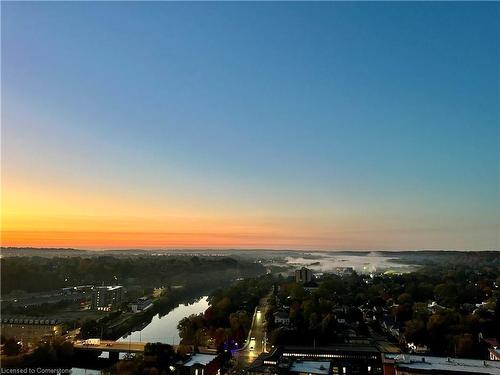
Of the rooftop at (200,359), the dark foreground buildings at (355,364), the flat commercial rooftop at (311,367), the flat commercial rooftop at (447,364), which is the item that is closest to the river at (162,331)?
the rooftop at (200,359)

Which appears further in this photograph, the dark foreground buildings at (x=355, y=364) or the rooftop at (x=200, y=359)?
the rooftop at (x=200, y=359)

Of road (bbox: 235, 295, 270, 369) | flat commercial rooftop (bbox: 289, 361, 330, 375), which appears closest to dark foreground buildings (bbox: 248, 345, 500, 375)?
flat commercial rooftop (bbox: 289, 361, 330, 375)

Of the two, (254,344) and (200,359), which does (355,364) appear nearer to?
(200,359)

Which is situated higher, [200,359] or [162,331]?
[200,359]

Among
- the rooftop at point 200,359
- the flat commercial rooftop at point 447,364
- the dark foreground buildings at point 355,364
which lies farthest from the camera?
the rooftop at point 200,359

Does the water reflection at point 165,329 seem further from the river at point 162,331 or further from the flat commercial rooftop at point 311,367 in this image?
the flat commercial rooftop at point 311,367

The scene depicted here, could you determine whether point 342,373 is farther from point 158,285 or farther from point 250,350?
point 158,285

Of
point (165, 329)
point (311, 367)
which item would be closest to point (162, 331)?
point (165, 329)
